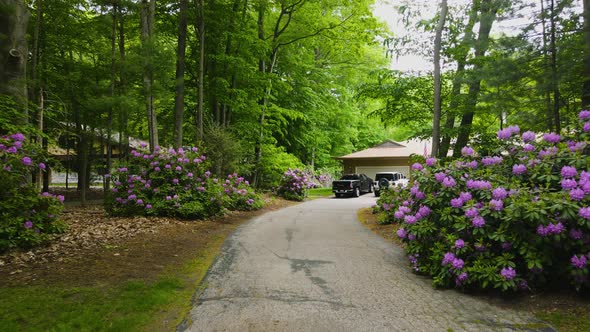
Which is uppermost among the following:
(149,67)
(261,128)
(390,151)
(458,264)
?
(149,67)

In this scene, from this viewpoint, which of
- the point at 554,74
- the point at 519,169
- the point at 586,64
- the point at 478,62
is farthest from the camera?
the point at 478,62

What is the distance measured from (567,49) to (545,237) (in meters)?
5.28

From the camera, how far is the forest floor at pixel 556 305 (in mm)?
3242

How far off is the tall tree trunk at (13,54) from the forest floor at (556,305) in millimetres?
8036

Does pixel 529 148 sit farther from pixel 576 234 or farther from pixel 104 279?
pixel 104 279

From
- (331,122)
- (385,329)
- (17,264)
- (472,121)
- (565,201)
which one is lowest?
(385,329)

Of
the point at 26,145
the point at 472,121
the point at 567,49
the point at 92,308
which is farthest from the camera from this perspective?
the point at 472,121

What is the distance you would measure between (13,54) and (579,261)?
9.11 meters

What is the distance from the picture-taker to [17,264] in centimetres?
461

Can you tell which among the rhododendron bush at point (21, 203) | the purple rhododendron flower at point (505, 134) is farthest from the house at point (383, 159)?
the rhododendron bush at point (21, 203)

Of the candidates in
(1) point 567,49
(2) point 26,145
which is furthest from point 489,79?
(2) point 26,145

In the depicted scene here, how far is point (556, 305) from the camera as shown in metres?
3.60

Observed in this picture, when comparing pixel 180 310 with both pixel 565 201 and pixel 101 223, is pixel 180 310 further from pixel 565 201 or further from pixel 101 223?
pixel 101 223

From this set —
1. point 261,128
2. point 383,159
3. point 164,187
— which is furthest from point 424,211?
point 383,159
